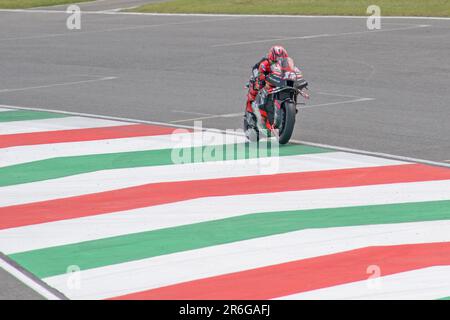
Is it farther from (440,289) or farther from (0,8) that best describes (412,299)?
(0,8)

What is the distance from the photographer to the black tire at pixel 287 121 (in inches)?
552

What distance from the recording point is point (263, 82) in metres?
14.4

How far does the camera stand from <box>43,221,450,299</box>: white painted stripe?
888cm

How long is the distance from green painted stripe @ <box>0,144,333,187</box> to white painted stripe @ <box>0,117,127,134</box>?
7.52 ft

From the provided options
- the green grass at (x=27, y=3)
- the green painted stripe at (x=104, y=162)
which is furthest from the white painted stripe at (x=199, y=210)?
the green grass at (x=27, y=3)

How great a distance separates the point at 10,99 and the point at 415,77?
726 cm

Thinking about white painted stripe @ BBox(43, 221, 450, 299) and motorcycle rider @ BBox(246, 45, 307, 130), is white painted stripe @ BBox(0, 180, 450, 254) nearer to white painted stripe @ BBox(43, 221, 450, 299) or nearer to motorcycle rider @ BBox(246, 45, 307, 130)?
white painted stripe @ BBox(43, 221, 450, 299)

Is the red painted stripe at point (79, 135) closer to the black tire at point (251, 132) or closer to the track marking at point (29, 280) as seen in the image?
the black tire at point (251, 132)

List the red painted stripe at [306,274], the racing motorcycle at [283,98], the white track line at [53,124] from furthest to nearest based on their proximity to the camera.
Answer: the white track line at [53,124], the racing motorcycle at [283,98], the red painted stripe at [306,274]

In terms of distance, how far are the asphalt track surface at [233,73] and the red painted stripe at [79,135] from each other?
0.81 m

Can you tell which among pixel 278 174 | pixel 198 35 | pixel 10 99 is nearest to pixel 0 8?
pixel 198 35

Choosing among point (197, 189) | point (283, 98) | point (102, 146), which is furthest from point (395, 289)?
point (102, 146)

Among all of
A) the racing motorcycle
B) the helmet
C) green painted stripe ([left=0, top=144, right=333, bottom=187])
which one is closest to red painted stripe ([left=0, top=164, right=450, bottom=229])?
green painted stripe ([left=0, top=144, right=333, bottom=187])

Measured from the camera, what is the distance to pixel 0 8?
1649 inches
